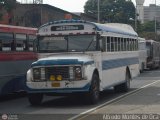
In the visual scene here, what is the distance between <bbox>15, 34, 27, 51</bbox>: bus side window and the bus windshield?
210cm

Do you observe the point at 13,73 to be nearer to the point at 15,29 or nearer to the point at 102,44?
the point at 15,29

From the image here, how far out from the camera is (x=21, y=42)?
19922 mm

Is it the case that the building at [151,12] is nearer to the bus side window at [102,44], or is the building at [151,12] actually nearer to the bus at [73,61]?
the bus at [73,61]

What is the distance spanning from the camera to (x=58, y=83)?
53.3 feet

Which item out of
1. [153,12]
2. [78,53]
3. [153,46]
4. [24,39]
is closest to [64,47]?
[78,53]

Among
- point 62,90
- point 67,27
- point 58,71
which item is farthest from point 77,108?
point 67,27

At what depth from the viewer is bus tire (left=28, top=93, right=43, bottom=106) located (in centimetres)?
1699

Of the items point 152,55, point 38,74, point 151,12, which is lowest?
point 152,55

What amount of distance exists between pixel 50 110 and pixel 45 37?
3.01 meters

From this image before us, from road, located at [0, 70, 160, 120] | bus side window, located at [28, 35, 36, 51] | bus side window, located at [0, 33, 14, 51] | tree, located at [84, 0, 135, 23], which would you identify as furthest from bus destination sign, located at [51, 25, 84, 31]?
tree, located at [84, 0, 135, 23]

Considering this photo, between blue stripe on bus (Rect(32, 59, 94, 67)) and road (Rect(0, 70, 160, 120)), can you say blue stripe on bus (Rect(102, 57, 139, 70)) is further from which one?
blue stripe on bus (Rect(32, 59, 94, 67))

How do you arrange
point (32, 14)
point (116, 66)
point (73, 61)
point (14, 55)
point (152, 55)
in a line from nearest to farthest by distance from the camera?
1. point (73, 61)
2. point (14, 55)
3. point (116, 66)
4. point (152, 55)
5. point (32, 14)

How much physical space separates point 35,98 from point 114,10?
77.9 metres

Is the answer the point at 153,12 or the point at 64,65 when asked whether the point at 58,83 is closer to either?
the point at 64,65
